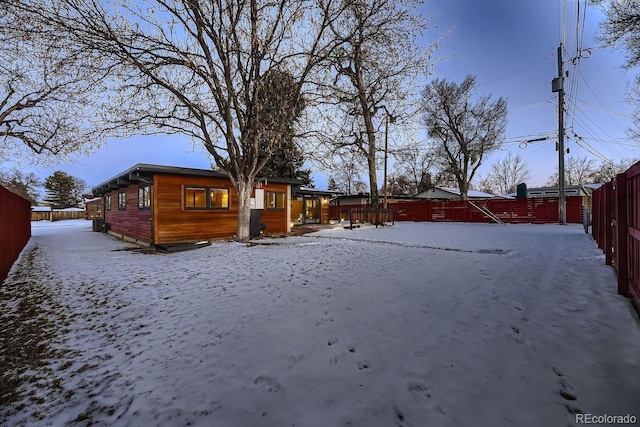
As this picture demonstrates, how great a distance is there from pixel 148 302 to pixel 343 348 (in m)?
3.25

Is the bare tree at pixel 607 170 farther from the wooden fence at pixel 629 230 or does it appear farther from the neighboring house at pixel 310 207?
the wooden fence at pixel 629 230

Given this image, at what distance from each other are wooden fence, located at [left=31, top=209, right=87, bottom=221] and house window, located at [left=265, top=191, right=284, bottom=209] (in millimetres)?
41890

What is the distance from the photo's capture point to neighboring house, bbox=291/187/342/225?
79.4ft

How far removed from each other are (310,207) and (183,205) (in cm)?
1490

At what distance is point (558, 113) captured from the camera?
17984 mm

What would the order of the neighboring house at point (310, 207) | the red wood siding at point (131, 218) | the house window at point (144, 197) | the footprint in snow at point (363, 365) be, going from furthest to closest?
1. the neighboring house at point (310, 207)
2. the red wood siding at point (131, 218)
3. the house window at point (144, 197)
4. the footprint in snow at point (363, 365)

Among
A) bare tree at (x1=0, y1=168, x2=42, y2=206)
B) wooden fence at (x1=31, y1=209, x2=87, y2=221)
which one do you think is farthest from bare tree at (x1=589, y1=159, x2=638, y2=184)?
bare tree at (x1=0, y1=168, x2=42, y2=206)

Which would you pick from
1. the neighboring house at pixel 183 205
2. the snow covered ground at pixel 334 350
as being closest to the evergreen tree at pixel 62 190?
the neighboring house at pixel 183 205

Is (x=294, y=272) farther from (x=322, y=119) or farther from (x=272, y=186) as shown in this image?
(x=272, y=186)

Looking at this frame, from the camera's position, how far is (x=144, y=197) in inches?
460

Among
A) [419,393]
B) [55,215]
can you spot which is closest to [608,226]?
[419,393]

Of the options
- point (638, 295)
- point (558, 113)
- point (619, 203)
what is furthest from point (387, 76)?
point (558, 113)

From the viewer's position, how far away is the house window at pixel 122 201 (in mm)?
14562

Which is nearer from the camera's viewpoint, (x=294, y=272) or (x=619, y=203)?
(x=619, y=203)
